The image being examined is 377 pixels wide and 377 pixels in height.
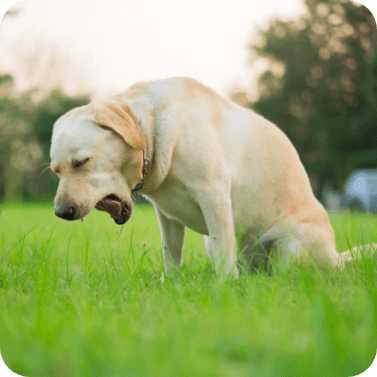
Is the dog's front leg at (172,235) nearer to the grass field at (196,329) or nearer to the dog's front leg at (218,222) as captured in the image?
the dog's front leg at (218,222)

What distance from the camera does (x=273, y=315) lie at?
1.42m

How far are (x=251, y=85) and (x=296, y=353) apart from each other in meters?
1.90

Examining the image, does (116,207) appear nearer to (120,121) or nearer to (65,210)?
(65,210)

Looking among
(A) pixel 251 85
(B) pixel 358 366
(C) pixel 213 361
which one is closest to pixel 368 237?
(A) pixel 251 85

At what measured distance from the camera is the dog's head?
2.04 meters

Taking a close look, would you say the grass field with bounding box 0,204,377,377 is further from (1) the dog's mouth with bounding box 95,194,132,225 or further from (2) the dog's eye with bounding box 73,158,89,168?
(2) the dog's eye with bounding box 73,158,89,168

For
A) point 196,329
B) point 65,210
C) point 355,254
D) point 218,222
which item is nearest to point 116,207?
point 65,210

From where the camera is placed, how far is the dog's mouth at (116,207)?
7.34 ft

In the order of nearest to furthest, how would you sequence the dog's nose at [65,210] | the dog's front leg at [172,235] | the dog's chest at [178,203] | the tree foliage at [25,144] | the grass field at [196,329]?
the grass field at [196,329] < the dog's nose at [65,210] < the dog's chest at [178,203] < the dog's front leg at [172,235] < the tree foliage at [25,144]

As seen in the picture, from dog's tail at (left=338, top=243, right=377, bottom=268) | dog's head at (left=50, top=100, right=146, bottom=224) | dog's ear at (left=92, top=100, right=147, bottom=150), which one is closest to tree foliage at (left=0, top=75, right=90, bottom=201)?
dog's head at (left=50, top=100, right=146, bottom=224)

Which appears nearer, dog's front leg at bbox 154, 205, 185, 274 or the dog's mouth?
the dog's mouth

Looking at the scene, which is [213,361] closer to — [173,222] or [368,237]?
[173,222]

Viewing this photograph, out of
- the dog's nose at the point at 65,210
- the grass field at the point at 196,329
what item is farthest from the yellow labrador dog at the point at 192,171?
the grass field at the point at 196,329

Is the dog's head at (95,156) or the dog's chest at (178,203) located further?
the dog's chest at (178,203)
